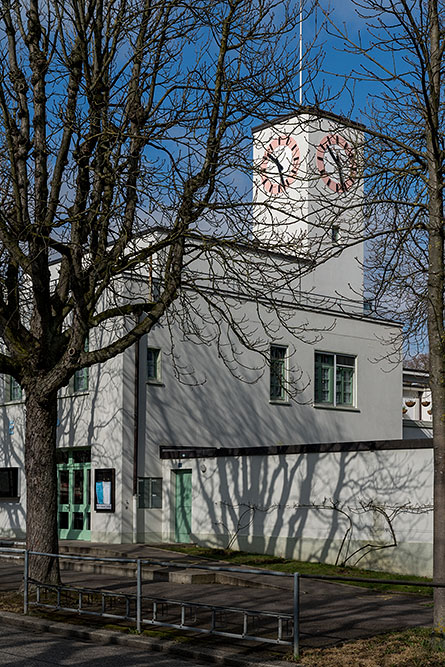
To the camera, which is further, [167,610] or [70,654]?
[167,610]

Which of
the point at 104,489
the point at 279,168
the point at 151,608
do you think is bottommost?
the point at 151,608

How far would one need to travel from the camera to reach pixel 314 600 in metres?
14.6

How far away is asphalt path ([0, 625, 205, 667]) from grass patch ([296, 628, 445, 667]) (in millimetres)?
1356

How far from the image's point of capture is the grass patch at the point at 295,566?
55.3ft

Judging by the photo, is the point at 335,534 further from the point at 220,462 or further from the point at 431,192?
the point at 431,192

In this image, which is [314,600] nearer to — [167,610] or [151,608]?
[167,610]

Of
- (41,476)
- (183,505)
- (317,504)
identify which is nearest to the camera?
(41,476)

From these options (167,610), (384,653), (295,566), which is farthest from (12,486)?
(384,653)

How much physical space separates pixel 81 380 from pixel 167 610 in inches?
573

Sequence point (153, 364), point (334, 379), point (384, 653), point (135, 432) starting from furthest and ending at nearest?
Result: point (334, 379), point (153, 364), point (135, 432), point (384, 653)

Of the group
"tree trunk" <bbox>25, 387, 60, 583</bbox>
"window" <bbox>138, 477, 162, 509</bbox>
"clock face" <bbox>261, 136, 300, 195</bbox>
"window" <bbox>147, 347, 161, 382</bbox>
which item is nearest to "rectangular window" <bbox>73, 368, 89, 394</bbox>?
"window" <bbox>147, 347, 161, 382</bbox>

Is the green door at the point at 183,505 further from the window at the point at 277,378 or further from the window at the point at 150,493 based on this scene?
the window at the point at 277,378

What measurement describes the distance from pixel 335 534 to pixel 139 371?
7.66 metres

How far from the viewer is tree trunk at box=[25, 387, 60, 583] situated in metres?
13.9
